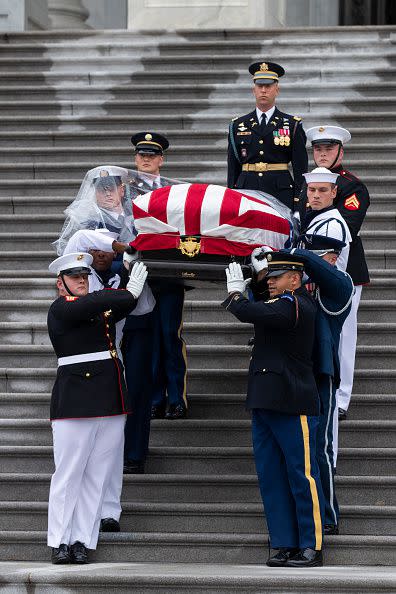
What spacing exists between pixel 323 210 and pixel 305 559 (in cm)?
218

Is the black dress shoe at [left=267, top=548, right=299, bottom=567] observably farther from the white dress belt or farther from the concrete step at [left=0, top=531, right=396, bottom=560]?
the white dress belt

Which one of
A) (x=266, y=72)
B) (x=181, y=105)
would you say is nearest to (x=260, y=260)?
(x=266, y=72)

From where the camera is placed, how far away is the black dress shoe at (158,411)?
10.1m

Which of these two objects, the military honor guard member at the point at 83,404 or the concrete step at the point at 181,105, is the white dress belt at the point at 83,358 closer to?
the military honor guard member at the point at 83,404

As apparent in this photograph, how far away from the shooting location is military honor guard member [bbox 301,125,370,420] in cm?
986

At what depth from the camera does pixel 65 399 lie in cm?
891

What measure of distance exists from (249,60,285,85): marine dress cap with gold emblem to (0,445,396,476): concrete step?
2674 millimetres

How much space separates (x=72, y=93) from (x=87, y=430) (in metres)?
6.37

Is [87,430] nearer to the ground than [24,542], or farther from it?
farther from it

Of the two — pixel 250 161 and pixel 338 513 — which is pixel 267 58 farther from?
pixel 338 513

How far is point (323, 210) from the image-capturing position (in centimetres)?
945

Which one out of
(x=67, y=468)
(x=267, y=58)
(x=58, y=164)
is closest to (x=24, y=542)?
(x=67, y=468)

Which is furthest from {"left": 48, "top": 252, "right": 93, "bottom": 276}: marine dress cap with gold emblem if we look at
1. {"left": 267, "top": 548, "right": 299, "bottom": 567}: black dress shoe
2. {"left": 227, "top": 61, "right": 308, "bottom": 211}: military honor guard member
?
{"left": 227, "top": 61, "right": 308, "bottom": 211}: military honor guard member

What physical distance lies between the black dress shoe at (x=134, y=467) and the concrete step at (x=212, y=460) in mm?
107
